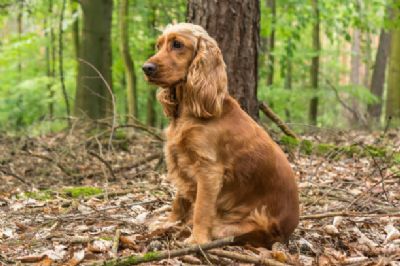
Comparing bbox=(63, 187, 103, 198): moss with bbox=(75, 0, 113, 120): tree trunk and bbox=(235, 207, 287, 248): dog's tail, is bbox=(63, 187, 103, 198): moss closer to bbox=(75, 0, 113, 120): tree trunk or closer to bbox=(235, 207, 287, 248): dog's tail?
bbox=(235, 207, 287, 248): dog's tail

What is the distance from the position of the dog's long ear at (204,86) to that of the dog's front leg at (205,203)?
0.43 meters

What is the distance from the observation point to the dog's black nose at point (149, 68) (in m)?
3.66

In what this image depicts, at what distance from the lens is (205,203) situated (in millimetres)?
3855

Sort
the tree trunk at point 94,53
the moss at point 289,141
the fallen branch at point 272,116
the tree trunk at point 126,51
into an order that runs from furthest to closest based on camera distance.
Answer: the tree trunk at point 126,51 → the tree trunk at point 94,53 → the moss at point 289,141 → the fallen branch at point 272,116

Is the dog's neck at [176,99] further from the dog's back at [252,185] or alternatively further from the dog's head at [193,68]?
the dog's back at [252,185]

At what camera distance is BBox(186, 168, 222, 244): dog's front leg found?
12.6 ft

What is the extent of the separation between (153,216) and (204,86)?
154 centimetres

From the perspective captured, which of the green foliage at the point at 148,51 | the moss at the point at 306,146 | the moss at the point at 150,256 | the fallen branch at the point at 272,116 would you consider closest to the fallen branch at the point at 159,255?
Result: the moss at the point at 150,256

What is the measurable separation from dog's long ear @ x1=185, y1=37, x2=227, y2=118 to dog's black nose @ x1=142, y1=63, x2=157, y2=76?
0.29 metres

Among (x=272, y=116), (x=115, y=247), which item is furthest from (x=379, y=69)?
(x=115, y=247)

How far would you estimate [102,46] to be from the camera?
10438 mm

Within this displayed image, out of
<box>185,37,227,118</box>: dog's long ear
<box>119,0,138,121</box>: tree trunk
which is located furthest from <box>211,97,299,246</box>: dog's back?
<box>119,0,138,121</box>: tree trunk

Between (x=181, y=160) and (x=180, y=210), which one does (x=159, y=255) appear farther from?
(x=180, y=210)

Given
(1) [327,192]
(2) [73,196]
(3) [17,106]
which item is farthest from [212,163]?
(3) [17,106]
